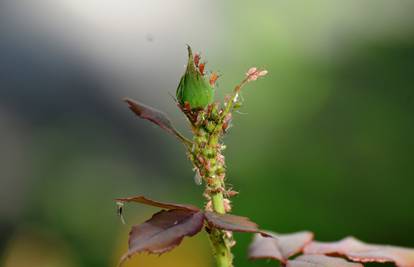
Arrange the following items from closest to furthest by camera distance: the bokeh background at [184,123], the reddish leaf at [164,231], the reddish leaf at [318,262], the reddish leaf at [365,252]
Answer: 1. the reddish leaf at [164,231]
2. the reddish leaf at [318,262]
3. the reddish leaf at [365,252]
4. the bokeh background at [184,123]

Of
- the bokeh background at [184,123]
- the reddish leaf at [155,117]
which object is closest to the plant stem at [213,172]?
the reddish leaf at [155,117]

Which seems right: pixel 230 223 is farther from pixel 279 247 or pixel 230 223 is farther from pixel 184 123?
pixel 184 123

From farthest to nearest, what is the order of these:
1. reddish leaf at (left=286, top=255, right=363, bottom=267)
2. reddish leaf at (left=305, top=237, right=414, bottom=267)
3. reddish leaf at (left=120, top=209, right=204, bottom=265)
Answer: reddish leaf at (left=305, top=237, right=414, bottom=267) < reddish leaf at (left=286, top=255, right=363, bottom=267) < reddish leaf at (left=120, top=209, right=204, bottom=265)

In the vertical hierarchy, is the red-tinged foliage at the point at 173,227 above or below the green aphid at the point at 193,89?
below

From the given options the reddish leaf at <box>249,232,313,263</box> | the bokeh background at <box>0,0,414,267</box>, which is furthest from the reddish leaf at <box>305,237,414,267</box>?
the bokeh background at <box>0,0,414,267</box>

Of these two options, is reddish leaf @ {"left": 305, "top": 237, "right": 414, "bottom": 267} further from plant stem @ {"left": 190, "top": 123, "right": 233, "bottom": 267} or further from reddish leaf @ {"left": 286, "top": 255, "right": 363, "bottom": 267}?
plant stem @ {"left": 190, "top": 123, "right": 233, "bottom": 267}

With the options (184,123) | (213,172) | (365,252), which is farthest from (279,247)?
(184,123)

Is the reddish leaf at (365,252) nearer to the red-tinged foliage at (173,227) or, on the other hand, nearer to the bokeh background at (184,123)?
the red-tinged foliage at (173,227)
